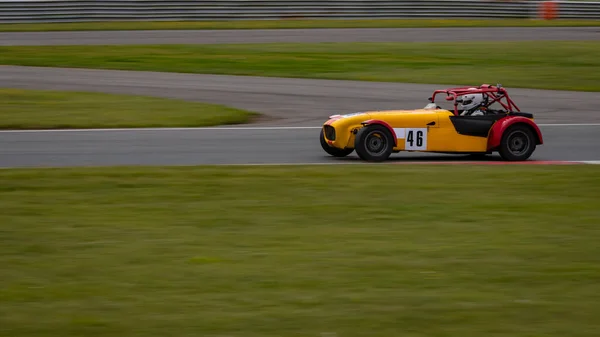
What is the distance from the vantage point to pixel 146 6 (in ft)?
115

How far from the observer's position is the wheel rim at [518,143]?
1280 centimetres

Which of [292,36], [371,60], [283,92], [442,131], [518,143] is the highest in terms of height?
[292,36]

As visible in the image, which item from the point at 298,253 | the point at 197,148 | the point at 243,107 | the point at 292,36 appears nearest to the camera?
the point at 298,253

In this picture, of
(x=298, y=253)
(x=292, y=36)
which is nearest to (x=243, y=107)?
(x=298, y=253)

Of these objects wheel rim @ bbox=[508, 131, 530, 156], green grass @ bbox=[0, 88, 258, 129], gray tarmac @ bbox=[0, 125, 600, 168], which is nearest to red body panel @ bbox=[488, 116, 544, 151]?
wheel rim @ bbox=[508, 131, 530, 156]

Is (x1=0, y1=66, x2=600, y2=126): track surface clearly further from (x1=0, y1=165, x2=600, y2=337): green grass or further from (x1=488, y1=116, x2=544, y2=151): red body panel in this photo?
(x1=0, y1=165, x2=600, y2=337): green grass

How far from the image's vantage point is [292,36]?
102ft

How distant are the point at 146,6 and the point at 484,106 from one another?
24321mm

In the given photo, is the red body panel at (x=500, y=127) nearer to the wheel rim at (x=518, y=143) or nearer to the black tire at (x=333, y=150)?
the wheel rim at (x=518, y=143)

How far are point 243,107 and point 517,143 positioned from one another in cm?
744

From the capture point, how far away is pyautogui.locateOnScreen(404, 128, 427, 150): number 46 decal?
12.4 metres

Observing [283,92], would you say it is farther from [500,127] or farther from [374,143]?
[500,127]

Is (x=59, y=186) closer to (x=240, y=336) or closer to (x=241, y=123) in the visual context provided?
(x=240, y=336)

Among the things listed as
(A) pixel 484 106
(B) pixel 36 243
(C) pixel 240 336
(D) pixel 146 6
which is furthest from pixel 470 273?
(D) pixel 146 6
